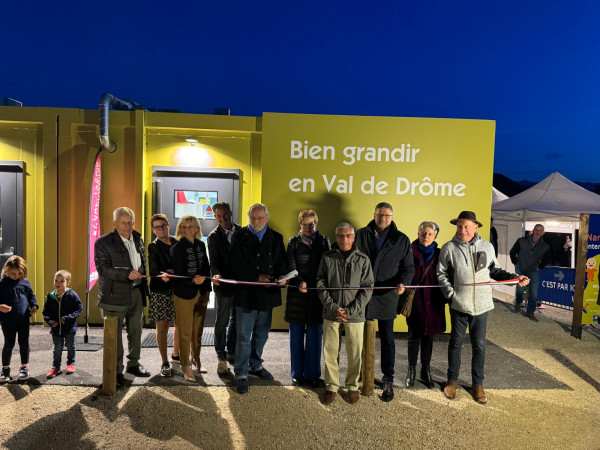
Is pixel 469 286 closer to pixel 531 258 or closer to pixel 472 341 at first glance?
pixel 472 341

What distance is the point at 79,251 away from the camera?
6527mm

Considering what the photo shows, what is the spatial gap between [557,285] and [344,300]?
24.7 feet

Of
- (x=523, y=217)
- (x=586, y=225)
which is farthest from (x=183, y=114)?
(x=523, y=217)

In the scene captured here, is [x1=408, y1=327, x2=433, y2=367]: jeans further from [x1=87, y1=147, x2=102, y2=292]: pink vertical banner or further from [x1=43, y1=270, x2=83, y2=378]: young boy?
[x1=87, y1=147, x2=102, y2=292]: pink vertical banner

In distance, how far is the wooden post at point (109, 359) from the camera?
4137 mm

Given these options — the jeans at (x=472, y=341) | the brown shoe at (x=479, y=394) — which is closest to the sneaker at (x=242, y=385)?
the jeans at (x=472, y=341)

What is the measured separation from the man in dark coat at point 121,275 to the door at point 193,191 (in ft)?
7.09

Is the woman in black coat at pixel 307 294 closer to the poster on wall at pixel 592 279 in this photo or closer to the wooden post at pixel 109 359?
the wooden post at pixel 109 359

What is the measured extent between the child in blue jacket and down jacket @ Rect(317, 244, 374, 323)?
3.21 metres

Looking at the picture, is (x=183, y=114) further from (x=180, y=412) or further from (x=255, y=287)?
(x=180, y=412)

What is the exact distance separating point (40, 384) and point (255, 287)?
2.54 meters

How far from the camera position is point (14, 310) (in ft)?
14.1

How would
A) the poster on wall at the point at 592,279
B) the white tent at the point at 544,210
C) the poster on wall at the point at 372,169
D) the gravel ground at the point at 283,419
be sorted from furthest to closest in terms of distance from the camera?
the white tent at the point at 544,210, the poster on wall at the point at 592,279, the poster on wall at the point at 372,169, the gravel ground at the point at 283,419

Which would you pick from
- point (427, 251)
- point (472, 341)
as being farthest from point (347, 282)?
point (472, 341)
